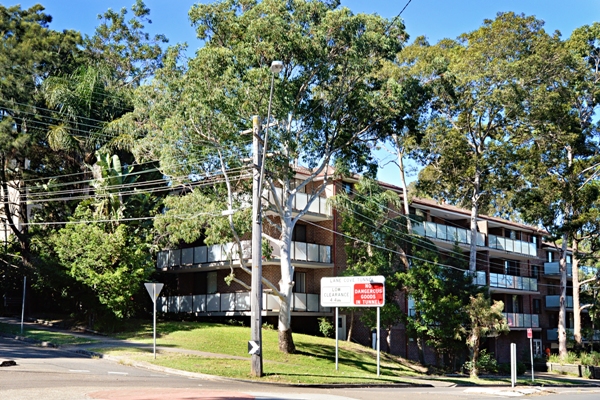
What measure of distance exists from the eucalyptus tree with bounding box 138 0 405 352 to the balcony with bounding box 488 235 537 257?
25148 millimetres

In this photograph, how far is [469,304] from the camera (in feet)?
113

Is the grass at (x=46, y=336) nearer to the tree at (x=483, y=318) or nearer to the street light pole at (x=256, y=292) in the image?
the street light pole at (x=256, y=292)

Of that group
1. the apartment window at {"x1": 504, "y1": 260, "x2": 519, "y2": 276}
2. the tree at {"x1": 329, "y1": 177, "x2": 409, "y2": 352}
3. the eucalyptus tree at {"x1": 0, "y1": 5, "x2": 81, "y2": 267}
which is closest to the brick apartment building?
the apartment window at {"x1": 504, "y1": 260, "x2": 519, "y2": 276}

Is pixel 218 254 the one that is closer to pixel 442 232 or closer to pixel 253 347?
pixel 253 347

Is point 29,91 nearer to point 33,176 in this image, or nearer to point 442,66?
point 33,176

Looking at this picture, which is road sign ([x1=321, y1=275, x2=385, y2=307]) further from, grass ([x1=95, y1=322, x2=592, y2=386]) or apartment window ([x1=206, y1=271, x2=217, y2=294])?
apartment window ([x1=206, y1=271, x2=217, y2=294])

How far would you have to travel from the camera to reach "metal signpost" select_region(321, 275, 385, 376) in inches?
991

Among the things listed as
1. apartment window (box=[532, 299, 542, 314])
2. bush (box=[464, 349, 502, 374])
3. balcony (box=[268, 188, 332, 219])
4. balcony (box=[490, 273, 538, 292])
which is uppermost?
balcony (box=[268, 188, 332, 219])

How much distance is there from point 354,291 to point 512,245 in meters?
30.5

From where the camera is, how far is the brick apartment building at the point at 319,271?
37.2 m

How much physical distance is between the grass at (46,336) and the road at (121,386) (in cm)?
344

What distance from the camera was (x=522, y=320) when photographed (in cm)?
5197

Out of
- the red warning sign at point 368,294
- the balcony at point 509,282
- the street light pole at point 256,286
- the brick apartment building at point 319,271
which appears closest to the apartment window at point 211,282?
the brick apartment building at point 319,271

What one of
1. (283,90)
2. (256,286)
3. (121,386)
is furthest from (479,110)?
(121,386)
